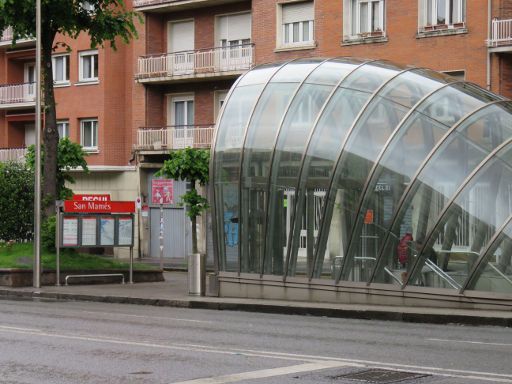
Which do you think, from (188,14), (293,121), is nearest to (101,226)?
(293,121)

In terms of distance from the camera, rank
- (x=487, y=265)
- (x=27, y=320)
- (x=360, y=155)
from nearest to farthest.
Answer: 1. (x=27, y=320)
2. (x=487, y=265)
3. (x=360, y=155)

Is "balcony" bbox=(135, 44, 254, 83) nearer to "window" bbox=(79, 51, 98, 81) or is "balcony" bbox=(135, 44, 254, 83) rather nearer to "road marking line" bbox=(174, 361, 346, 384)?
"window" bbox=(79, 51, 98, 81)

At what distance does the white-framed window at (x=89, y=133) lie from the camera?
45.4 meters

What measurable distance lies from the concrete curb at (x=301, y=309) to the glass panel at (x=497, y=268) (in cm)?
97

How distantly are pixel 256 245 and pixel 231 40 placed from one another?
21.5 m

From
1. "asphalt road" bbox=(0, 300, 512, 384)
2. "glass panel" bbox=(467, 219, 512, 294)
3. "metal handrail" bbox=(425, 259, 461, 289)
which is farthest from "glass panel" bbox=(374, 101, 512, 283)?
"asphalt road" bbox=(0, 300, 512, 384)

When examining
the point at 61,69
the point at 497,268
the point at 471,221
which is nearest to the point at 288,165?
the point at 471,221

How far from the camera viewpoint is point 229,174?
72.5ft

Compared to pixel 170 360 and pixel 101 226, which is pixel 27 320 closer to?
pixel 170 360

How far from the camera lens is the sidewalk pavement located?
58.2 feet

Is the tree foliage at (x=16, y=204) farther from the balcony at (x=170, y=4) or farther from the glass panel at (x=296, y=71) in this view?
the glass panel at (x=296, y=71)

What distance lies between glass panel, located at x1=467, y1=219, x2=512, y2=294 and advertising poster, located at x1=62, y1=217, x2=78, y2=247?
40.5ft

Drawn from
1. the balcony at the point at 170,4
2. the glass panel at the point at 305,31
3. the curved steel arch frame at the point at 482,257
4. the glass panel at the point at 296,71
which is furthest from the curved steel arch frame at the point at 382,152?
the balcony at the point at 170,4

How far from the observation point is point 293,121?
21.3m
